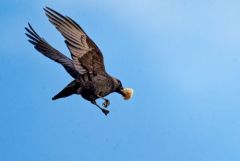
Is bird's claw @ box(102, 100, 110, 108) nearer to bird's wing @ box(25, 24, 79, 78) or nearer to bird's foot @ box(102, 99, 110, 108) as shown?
bird's foot @ box(102, 99, 110, 108)

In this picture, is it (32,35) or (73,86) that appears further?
(32,35)

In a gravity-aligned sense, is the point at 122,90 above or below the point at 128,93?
below

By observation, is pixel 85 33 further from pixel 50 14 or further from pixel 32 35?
pixel 32 35

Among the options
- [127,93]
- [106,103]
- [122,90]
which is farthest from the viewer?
[127,93]

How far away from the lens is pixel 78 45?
15.2 meters

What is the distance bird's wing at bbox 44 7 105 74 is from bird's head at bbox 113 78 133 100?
67 cm

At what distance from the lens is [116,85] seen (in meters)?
15.8

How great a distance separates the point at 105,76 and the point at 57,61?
5.10 feet

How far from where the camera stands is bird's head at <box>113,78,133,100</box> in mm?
15799

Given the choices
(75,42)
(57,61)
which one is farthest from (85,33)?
(57,61)

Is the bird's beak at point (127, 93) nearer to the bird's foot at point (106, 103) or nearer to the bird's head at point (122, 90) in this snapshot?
the bird's head at point (122, 90)

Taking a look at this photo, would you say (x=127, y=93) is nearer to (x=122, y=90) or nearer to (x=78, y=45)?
(x=122, y=90)

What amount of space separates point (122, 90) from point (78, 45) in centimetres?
172

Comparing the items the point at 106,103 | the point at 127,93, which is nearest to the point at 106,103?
the point at 106,103
